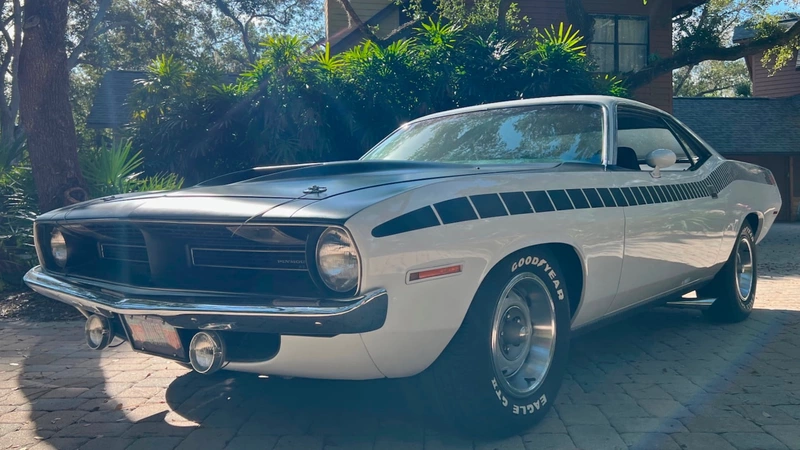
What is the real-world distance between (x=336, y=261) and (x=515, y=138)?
1.99 metres

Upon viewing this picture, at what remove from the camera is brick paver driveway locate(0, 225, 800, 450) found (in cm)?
308

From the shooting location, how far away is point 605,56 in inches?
677

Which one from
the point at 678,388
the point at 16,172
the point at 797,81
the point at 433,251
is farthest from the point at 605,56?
the point at 433,251

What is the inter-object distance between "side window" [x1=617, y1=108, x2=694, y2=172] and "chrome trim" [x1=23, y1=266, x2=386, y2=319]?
95.6 inches

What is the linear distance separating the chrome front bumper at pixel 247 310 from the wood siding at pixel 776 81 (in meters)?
26.0

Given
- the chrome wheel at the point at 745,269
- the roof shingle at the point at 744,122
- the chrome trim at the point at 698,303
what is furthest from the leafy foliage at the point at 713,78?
the chrome trim at the point at 698,303

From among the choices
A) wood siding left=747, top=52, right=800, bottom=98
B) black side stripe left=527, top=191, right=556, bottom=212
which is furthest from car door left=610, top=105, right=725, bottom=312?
wood siding left=747, top=52, right=800, bottom=98

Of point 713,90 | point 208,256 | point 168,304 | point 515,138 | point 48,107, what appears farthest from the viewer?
point 713,90

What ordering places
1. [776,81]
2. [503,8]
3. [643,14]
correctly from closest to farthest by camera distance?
1. [503,8]
2. [643,14]
3. [776,81]

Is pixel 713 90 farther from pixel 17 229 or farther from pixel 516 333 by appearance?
pixel 516 333

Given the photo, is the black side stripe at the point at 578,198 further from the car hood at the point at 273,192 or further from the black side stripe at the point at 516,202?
the black side stripe at the point at 516,202

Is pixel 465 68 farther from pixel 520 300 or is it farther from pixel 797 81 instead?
pixel 797 81

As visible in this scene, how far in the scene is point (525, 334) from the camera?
3193 mm

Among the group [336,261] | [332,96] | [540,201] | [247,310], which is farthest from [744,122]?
[247,310]
